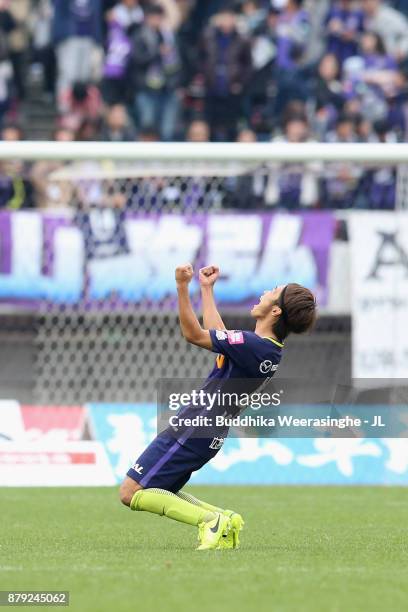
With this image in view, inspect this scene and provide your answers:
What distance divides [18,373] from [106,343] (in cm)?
112

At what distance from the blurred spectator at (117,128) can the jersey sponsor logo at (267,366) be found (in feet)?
34.2

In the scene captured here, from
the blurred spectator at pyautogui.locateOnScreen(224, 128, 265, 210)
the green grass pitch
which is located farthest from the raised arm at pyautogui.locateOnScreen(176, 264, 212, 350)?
the blurred spectator at pyautogui.locateOnScreen(224, 128, 265, 210)

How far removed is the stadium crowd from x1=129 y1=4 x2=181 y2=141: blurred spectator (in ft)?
0.07

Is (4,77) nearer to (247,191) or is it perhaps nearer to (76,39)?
(76,39)

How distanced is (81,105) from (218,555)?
41.5 ft

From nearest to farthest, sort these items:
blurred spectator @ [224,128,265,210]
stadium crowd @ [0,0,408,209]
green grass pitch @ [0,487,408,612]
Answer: green grass pitch @ [0,487,408,612] → blurred spectator @ [224,128,265,210] → stadium crowd @ [0,0,408,209]

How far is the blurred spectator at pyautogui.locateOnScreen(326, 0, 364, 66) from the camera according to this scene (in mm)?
20859

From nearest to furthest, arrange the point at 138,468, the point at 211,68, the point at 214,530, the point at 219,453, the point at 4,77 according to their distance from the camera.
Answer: the point at 214,530, the point at 138,468, the point at 219,453, the point at 4,77, the point at 211,68

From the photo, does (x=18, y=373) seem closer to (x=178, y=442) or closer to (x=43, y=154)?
(x=43, y=154)

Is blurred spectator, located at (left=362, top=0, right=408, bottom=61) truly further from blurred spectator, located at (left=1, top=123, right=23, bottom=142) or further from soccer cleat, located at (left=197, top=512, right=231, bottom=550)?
soccer cleat, located at (left=197, top=512, right=231, bottom=550)

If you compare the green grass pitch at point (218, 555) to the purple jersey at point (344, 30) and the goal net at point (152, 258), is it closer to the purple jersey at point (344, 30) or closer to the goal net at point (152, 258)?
the goal net at point (152, 258)

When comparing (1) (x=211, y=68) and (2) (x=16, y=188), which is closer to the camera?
(2) (x=16, y=188)

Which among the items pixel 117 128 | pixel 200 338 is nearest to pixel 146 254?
pixel 117 128

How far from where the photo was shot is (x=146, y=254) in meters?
14.7
